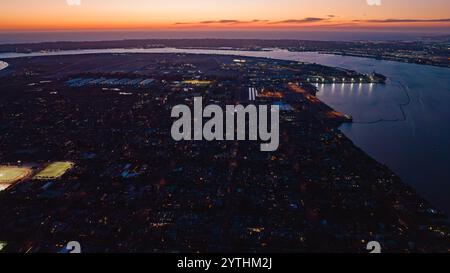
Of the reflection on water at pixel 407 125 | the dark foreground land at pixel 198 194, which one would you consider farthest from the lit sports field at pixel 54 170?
the reflection on water at pixel 407 125

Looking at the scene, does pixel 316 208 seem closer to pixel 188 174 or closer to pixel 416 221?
pixel 416 221

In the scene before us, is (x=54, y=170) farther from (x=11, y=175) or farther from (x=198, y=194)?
(x=198, y=194)

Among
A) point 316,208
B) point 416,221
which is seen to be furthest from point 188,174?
point 416,221

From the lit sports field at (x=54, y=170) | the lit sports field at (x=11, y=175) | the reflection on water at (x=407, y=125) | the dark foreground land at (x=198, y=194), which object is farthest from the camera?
the reflection on water at (x=407, y=125)

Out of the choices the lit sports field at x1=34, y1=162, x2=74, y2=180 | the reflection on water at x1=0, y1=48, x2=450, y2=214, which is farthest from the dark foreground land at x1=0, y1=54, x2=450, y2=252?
the reflection on water at x1=0, y1=48, x2=450, y2=214

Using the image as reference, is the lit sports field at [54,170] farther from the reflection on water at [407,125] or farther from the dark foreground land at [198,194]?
the reflection on water at [407,125]
